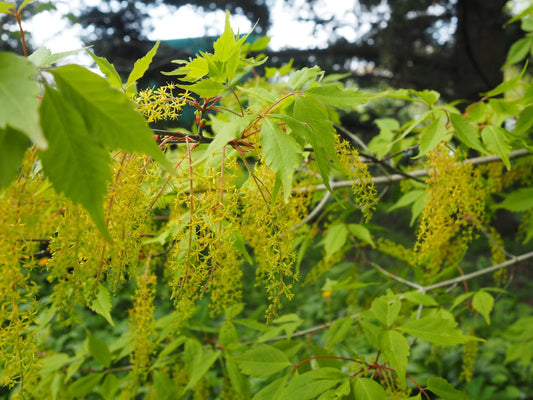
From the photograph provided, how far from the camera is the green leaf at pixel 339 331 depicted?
5.19ft

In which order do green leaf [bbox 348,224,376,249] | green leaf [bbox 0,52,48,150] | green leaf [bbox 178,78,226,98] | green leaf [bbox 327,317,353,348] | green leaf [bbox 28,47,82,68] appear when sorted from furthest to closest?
green leaf [bbox 348,224,376,249] < green leaf [bbox 327,317,353,348] < green leaf [bbox 178,78,226,98] < green leaf [bbox 28,47,82,68] < green leaf [bbox 0,52,48,150]

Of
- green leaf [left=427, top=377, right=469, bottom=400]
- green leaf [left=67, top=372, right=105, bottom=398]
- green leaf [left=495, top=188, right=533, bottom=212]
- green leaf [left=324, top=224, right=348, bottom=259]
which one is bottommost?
green leaf [left=67, top=372, right=105, bottom=398]

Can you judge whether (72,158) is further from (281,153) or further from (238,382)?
(238,382)

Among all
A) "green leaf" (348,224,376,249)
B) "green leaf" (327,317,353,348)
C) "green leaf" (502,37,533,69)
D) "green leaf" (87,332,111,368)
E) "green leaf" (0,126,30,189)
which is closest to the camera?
"green leaf" (0,126,30,189)

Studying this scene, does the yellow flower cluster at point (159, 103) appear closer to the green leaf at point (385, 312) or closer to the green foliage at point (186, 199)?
the green foliage at point (186, 199)

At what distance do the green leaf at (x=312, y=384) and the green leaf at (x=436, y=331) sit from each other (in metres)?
0.29

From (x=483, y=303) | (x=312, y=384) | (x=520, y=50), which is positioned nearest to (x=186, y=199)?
(x=312, y=384)

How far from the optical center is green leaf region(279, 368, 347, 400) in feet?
A: 3.65

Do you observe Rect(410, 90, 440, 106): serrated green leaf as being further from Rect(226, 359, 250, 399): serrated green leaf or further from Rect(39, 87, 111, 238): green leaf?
Rect(226, 359, 250, 399): serrated green leaf

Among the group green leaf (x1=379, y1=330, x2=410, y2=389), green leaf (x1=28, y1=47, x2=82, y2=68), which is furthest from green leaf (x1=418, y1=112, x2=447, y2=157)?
green leaf (x1=28, y1=47, x2=82, y2=68)

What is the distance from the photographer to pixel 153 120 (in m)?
1.02

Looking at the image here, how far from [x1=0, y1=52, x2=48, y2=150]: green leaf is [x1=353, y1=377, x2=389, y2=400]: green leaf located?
102 centimetres

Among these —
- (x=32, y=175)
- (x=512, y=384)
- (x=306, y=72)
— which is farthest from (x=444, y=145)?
(x=512, y=384)

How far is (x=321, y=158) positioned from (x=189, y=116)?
19.1 ft
